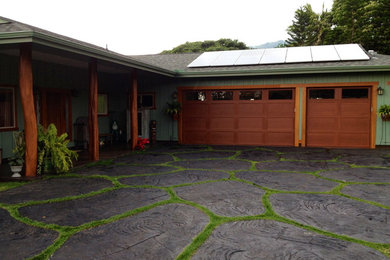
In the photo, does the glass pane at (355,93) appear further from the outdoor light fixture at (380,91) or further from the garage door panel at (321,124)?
the garage door panel at (321,124)

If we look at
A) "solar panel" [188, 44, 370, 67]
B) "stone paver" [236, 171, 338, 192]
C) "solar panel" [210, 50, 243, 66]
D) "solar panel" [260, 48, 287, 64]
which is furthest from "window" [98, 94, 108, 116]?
"stone paver" [236, 171, 338, 192]

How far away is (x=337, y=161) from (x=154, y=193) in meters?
4.84

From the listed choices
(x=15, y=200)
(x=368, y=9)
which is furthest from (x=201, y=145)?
(x=368, y=9)

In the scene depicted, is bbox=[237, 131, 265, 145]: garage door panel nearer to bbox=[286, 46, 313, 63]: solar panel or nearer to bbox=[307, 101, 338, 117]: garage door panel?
bbox=[307, 101, 338, 117]: garage door panel

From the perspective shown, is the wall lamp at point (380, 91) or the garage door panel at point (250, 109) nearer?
the wall lamp at point (380, 91)

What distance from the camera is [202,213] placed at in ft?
11.9

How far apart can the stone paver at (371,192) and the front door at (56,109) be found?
7.61 metres

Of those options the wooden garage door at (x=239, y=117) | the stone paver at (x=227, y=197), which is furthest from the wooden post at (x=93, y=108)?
the wooden garage door at (x=239, y=117)

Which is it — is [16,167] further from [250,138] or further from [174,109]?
[250,138]

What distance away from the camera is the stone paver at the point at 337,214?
307 cm

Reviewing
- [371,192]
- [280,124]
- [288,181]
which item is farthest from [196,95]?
[371,192]

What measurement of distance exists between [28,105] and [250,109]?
22.7 ft

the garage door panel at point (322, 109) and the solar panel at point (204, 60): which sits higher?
the solar panel at point (204, 60)

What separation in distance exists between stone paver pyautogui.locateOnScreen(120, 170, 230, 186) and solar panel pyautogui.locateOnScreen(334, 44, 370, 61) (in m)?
6.77
